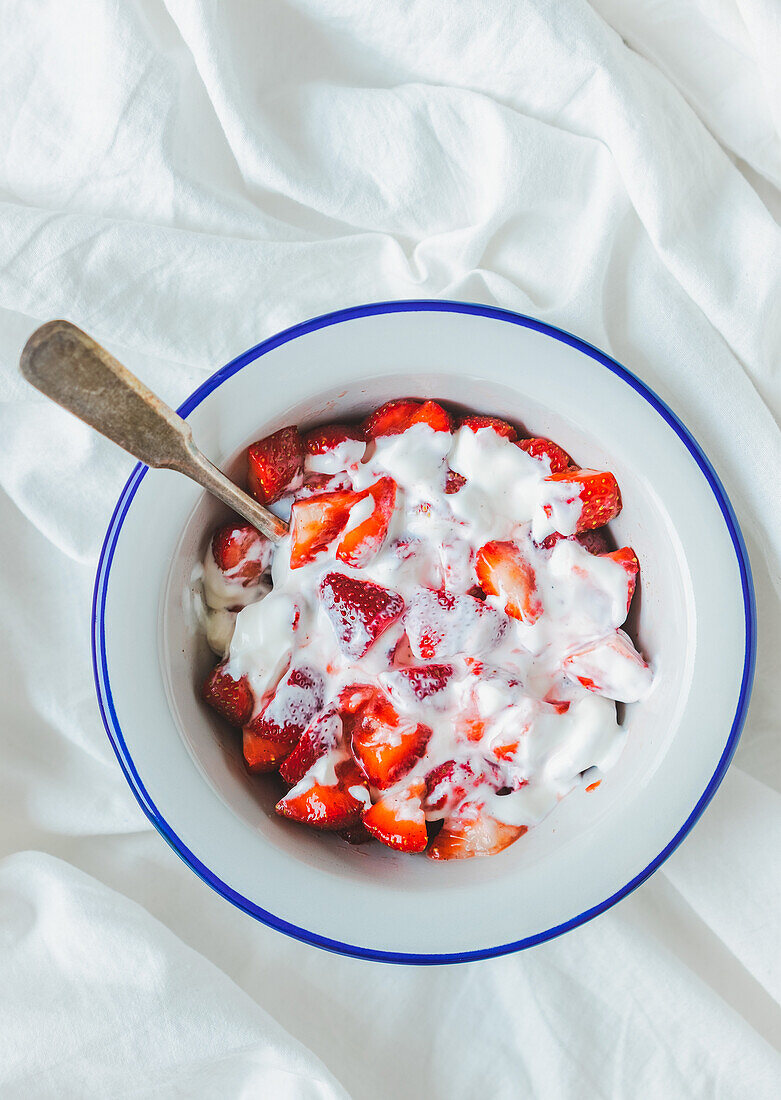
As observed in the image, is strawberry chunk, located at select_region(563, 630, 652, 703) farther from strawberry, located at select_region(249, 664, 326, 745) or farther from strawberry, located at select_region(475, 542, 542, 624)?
strawberry, located at select_region(249, 664, 326, 745)

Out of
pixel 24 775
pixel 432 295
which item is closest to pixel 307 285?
pixel 432 295

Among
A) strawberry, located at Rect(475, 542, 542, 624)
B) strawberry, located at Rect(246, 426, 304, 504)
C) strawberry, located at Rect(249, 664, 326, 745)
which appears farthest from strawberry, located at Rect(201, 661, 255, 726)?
strawberry, located at Rect(475, 542, 542, 624)

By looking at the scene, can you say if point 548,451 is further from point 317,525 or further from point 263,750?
point 263,750

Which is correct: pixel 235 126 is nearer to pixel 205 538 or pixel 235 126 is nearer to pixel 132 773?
pixel 205 538

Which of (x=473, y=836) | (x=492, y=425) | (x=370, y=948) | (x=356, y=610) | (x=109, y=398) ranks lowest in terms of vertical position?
(x=370, y=948)

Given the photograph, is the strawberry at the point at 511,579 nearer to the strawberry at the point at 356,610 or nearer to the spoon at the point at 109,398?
the strawberry at the point at 356,610

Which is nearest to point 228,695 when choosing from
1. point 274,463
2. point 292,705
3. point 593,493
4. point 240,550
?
point 292,705
